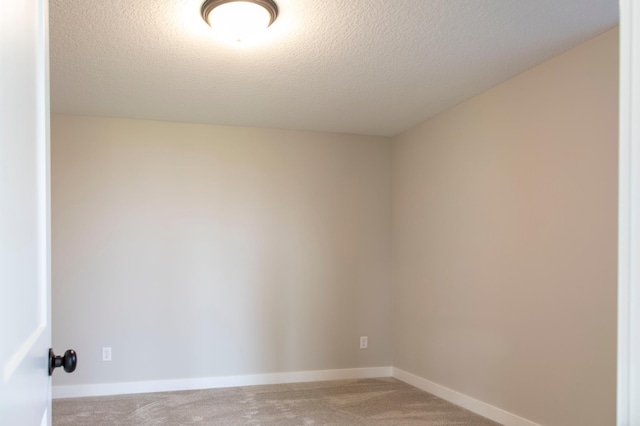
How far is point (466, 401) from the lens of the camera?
386 centimetres

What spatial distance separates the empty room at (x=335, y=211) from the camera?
2.73 metres

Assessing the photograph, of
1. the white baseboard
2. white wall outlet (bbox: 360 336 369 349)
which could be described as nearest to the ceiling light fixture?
the white baseboard

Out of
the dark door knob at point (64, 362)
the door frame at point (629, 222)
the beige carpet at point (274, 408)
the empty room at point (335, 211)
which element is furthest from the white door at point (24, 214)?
the beige carpet at point (274, 408)

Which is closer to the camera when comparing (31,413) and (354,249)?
(31,413)

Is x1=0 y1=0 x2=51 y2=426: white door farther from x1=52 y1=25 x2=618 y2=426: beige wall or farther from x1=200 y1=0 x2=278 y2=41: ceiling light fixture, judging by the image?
x1=52 y1=25 x2=618 y2=426: beige wall

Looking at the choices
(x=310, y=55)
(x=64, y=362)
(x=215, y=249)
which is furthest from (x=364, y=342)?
(x=64, y=362)

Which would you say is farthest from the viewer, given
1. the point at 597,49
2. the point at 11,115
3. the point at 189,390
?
the point at 189,390

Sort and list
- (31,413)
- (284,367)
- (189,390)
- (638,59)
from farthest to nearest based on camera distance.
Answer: (284,367) < (189,390) < (31,413) < (638,59)

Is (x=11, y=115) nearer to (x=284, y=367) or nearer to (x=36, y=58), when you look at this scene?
(x=36, y=58)

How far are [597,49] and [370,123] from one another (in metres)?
2.16

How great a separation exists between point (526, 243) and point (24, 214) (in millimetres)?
3094

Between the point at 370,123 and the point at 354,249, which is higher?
the point at 370,123

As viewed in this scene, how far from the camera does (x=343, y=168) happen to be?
199 inches

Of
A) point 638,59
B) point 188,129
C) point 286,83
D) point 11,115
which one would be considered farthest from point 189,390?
point 638,59
